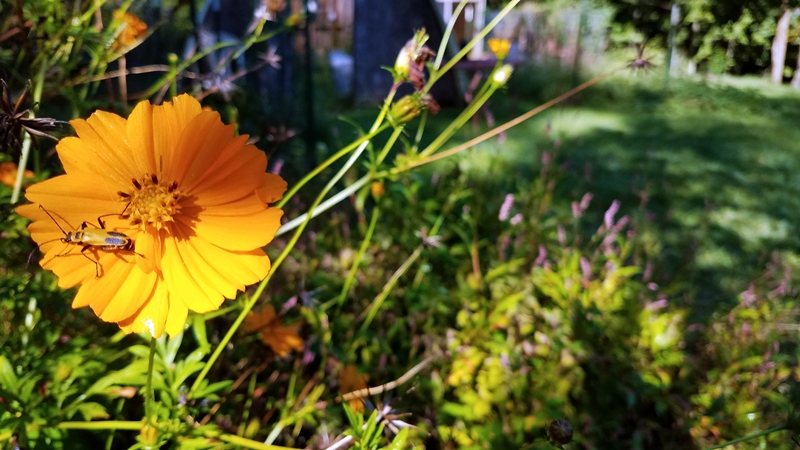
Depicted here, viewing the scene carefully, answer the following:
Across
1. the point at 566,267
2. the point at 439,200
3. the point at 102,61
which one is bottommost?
the point at 566,267

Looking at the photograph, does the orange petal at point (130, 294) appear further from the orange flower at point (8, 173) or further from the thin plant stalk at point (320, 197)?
the orange flower at point (8, 173)

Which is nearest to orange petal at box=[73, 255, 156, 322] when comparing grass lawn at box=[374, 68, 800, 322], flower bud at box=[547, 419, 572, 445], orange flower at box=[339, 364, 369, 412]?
flower bud at box=[547, 419, 572, 445]

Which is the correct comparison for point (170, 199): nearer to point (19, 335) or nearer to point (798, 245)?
point (19, 335)

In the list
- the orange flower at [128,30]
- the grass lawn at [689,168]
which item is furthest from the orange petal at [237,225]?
the grass lawn at [689,168]

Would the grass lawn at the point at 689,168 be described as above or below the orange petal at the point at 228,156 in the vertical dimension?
below

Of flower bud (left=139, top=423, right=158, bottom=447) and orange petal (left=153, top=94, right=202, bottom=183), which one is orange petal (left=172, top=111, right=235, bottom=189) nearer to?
orange petal (left=153, top=94, right=202, bottom=183)

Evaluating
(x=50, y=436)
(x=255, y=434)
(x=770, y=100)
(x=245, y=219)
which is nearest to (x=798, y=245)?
(x=770, y=100)

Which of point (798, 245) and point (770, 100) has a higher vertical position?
point (770, 100)
